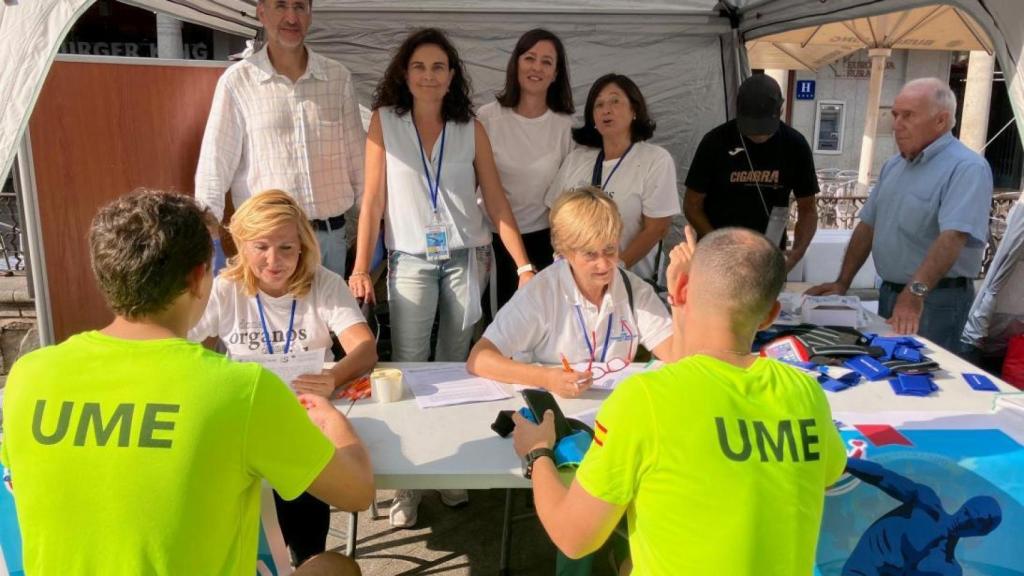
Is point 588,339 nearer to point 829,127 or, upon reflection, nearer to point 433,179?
point 433,179

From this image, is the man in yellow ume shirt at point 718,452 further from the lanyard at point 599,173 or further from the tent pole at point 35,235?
the tent pole at point 35,235

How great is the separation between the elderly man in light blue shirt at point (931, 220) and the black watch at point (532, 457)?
6.26ft

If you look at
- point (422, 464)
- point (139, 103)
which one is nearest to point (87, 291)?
point (139, 103)

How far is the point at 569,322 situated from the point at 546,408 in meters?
0.59

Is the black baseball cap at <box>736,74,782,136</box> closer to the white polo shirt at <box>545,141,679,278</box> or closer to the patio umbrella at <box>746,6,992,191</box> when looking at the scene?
the white polo shirt at <box>545,141,679,278</box>

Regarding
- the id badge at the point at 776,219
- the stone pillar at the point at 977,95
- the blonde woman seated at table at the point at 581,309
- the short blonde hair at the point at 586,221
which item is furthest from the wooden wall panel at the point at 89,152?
the stone pillar at the point at 977,95

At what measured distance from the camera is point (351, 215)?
427 cm

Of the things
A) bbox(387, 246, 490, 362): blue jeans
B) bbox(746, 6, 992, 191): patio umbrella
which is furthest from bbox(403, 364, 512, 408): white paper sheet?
bbox(746, 6, 992, 191): patio umbrella

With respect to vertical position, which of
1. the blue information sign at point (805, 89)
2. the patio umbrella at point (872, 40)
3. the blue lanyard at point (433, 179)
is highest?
the patio umbrella at point (872, 40)

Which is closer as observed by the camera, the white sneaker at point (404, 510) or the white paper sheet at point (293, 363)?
the white paper sheet at point (293, 363)

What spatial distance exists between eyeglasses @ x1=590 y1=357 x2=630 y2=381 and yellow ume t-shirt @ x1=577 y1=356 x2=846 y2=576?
3.48 ft

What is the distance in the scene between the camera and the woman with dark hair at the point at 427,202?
2.83 m

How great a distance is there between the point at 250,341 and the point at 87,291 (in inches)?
53.3

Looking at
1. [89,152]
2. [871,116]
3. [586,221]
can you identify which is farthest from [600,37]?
[871,116]
